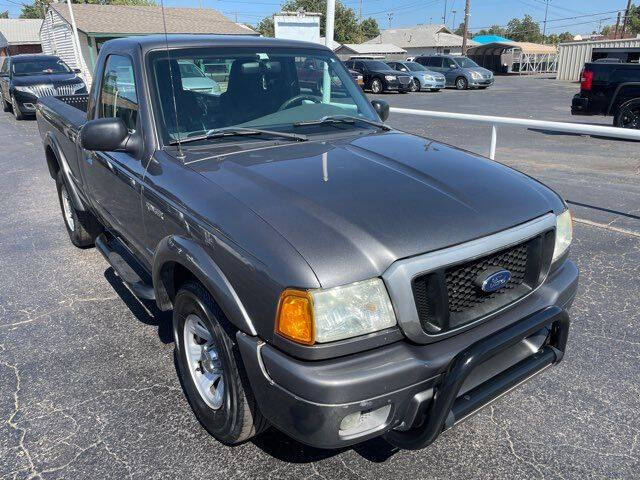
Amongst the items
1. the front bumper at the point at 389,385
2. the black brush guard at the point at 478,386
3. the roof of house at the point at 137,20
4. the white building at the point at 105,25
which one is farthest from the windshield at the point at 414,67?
the front bumper at the point at 389,385

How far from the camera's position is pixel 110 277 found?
182 inches

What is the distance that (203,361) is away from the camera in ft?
8.82

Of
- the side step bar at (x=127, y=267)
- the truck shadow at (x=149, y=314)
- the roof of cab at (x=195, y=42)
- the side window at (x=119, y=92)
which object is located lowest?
the truck shadow at (x=149, y=314)

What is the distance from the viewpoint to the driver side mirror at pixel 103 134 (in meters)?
2.89

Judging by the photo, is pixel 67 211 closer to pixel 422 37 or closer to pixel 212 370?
pixel 212 370

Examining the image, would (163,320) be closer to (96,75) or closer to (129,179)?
(129,179)

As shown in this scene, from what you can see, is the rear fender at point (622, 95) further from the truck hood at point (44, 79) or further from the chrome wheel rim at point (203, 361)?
the truck hood at point (44, 79)

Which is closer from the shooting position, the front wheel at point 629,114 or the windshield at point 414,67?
the front wheel at point 629,114

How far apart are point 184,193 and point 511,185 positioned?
1642 millimetres

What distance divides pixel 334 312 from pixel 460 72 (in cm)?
2969

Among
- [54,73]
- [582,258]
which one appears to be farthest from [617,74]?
[54,73]

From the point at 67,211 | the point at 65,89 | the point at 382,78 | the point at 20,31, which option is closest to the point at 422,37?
the point at 382,78

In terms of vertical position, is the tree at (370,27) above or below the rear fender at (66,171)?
above

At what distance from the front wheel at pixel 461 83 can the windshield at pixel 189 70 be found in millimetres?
28073
